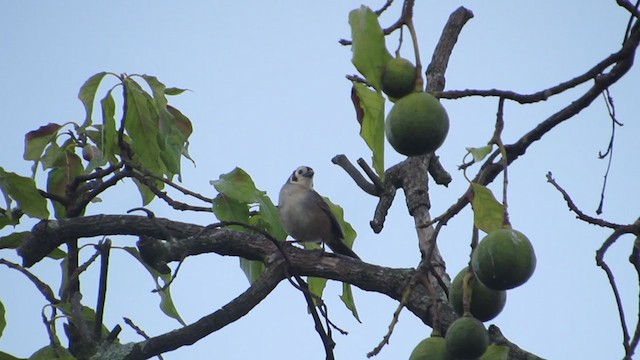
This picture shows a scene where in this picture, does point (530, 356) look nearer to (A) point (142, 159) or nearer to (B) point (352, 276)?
(B) point (352, 276)

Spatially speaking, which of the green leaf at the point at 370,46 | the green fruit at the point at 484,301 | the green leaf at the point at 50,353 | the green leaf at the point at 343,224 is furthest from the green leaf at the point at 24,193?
the green fruit at the point at 484,301

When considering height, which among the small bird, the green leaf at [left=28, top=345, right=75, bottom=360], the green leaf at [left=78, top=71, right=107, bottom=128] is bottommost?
the green leaf at [left=28, top=345, right=75, bottom=360]

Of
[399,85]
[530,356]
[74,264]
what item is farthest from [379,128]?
Answer: [74,264]

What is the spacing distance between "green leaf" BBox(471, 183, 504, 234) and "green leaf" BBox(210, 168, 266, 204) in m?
1.82

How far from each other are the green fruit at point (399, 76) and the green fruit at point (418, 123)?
1.4 inches

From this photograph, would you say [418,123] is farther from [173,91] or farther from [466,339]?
[173,91]

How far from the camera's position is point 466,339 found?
1859 millimetres

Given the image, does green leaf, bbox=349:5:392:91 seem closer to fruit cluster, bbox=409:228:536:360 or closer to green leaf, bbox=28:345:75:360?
fruit cluster, bbox=409:228:536:360

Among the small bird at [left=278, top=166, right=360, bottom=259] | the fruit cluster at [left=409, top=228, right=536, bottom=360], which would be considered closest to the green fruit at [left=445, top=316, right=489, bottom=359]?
the fruit cluster at [left=409, top=228, right=536, bottom=360]

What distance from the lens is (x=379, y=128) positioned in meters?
2.35

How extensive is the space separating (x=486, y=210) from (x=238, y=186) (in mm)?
1906

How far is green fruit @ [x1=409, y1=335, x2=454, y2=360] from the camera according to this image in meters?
1.88

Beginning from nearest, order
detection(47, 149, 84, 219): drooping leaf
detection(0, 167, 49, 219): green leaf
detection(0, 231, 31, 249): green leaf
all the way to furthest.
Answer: detection(0, 167, 49, 219): green leaf, detection(0, 231, 31, 249): green leaf, detection(47, 149, 84, 219): drooping leaf

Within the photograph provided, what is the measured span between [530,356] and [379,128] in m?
1.26
